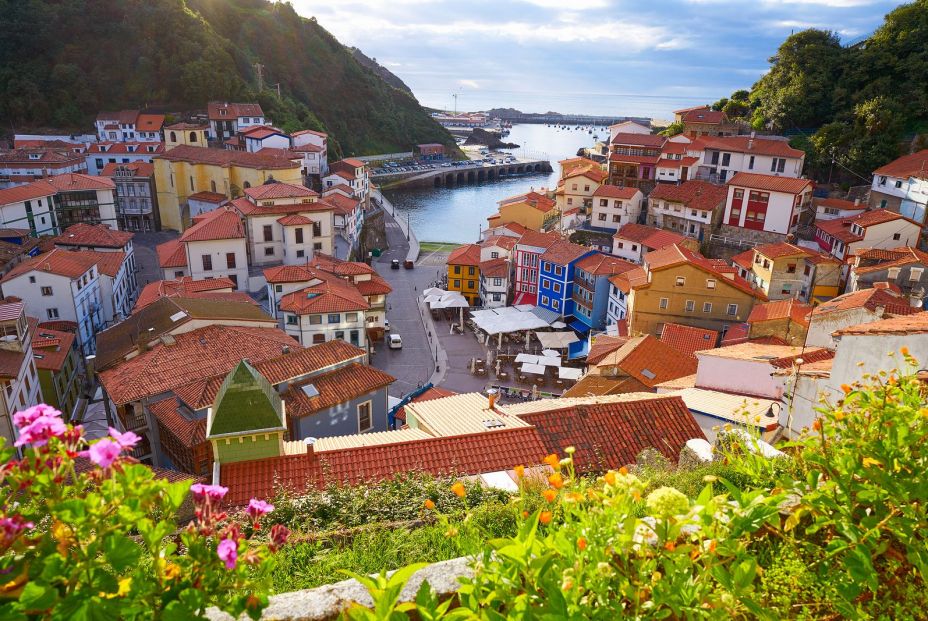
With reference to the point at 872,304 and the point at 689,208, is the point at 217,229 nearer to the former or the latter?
the point at 689,208

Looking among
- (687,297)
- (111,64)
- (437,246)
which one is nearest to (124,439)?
(687,297)

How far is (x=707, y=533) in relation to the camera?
9.32ft

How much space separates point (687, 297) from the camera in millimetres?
30062

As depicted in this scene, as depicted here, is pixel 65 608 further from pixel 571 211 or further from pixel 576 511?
pixel 571 211

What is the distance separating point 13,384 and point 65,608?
1940 cm

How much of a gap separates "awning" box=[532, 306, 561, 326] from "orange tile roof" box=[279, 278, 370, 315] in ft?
Result: 36.0

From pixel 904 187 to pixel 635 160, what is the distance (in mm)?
20879

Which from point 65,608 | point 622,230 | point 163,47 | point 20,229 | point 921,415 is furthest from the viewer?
point 163,47

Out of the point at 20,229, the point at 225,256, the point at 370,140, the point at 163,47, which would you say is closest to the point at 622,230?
the point at 225,256

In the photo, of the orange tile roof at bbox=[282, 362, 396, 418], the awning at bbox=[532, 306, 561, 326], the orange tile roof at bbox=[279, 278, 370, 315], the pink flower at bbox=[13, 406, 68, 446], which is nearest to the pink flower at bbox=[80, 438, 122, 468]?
the pink flower at bbox=[13, 406, 68, 446]

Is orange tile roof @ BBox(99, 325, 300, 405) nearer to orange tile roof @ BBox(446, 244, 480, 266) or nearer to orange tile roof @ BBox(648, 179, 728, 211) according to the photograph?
orange tile roof @ BBox(446, 244, 480, 266)

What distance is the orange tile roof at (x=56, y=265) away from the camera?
28578 millimetres

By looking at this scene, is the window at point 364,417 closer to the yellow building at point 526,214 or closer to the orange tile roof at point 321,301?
the orange tile roof at point 321,301

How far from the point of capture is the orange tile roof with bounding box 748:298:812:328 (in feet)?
79.9
